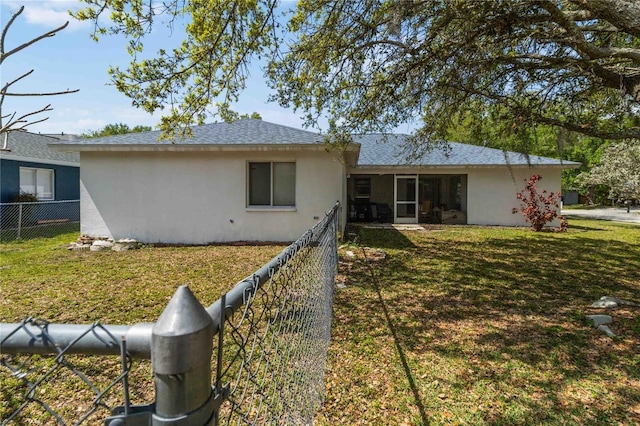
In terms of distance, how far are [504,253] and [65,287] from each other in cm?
1036

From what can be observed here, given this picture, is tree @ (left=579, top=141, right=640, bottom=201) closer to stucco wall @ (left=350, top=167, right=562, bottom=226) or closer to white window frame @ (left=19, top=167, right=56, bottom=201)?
stucco wall @ (left=350, top=167, right=562, bottom=226)

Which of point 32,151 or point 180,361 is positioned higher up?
point 32,151

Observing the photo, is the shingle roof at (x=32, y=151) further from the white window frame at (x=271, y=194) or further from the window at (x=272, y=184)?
the window at (x=272, y=184)

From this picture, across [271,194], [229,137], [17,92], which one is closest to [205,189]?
[229,137]

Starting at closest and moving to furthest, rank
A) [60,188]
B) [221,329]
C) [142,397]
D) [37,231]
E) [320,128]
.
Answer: [221,329] < [142,397] < [320,128] < [37,231] < [60,188]

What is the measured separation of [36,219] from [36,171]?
107 inches

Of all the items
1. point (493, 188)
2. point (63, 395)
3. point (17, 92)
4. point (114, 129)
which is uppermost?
point (114, 129)

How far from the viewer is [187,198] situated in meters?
11.0

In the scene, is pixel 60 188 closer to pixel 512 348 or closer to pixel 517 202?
pixel 512 348

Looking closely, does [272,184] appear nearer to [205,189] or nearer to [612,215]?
[205,189]

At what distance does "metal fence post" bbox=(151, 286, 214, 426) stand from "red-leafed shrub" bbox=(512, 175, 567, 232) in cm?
1649

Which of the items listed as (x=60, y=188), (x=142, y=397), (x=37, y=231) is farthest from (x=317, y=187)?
(x=60, y=188)

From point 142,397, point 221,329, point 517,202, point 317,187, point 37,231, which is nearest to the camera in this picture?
point 221,329

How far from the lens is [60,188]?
17.9 metres
